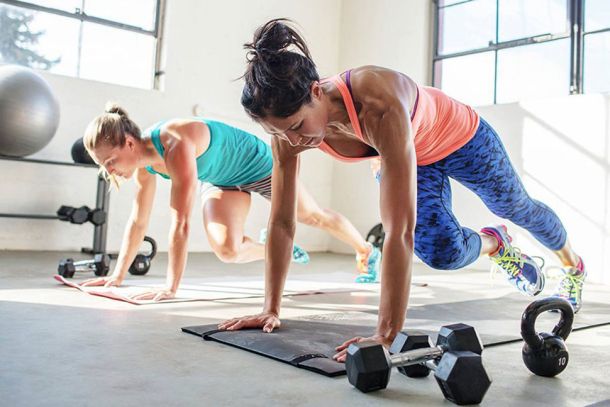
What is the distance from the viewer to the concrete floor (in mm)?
1180

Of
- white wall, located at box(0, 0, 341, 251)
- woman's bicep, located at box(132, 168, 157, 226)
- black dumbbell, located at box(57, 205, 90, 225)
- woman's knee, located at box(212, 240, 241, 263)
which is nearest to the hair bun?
woman's bicep, located at box(132, 168, 157, 226)

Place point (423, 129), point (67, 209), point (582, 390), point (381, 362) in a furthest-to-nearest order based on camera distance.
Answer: point (67, 209), point (423, 129), point (582, 390), point (381, 362)

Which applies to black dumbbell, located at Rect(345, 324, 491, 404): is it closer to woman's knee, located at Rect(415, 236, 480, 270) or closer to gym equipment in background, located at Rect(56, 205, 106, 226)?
woman's knee, located at Rect(415, 236, 480, 270)

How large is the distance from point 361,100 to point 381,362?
683 mm

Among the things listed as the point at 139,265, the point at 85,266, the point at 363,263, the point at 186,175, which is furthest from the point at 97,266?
the point at 363,263

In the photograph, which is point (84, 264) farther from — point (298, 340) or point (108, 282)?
point (298, 340)

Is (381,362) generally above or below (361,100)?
below

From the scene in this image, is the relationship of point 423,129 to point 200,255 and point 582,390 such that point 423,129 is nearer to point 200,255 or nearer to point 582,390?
point 582,390

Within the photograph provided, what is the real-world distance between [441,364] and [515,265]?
137 centimetres

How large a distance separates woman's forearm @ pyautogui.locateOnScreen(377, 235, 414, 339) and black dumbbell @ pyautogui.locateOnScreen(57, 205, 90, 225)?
3.69 metres

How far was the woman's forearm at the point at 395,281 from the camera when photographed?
55.4 inches

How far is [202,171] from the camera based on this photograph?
2.80 metres

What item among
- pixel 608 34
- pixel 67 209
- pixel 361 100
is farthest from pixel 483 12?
pixel 361 100

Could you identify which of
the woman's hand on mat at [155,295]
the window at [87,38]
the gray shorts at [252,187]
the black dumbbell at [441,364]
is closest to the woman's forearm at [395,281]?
the black dumbbell at [441,364]
